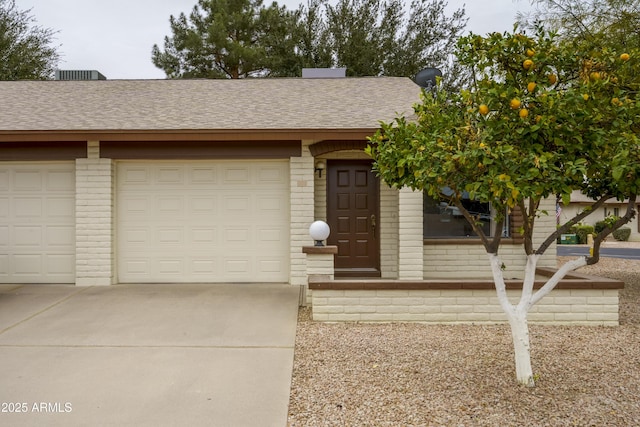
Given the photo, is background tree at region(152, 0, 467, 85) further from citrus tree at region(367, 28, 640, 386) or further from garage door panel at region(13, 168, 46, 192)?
citrus tree at region(367, 28, 640, 386)

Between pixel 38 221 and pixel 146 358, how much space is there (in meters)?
5.08

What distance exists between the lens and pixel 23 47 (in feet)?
71.2

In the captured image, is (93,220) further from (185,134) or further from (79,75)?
(79,75)

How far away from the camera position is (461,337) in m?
5.17

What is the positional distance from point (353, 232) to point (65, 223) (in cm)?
517

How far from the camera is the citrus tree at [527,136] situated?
121 inches

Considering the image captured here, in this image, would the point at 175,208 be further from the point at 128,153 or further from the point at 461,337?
the point at 461,337

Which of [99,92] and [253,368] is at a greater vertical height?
[99,92]

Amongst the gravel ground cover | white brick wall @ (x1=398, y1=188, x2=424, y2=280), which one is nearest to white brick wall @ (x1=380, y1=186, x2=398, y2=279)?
white brick wall @ (x1=398, y1=188, x2=424, y2=280)

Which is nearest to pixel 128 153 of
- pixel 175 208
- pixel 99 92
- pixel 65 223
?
pixel 175 208

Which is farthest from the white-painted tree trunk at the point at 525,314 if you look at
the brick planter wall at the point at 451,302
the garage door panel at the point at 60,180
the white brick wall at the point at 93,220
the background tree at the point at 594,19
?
the garage door panel at the point at 60,180

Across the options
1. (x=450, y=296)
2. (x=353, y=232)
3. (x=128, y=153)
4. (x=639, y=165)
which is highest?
(x=128, y=153)

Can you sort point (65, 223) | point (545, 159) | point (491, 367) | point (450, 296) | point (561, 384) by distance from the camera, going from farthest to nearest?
point (65, 223), point (450, 296), point (491, 367), point (561, 384), point (545, 159)

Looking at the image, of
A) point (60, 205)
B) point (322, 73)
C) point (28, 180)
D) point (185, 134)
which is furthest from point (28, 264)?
point (322, 73)
